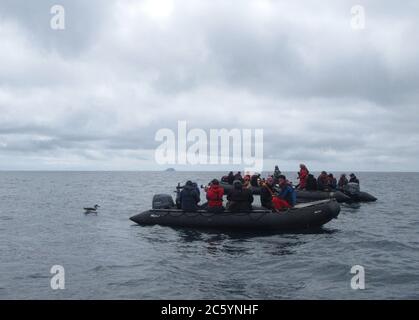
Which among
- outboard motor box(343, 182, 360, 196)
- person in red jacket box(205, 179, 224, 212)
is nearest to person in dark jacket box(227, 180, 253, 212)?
person in red jacket box(205, 179, 224, 212)

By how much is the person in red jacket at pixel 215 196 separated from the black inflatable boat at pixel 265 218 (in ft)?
0.95

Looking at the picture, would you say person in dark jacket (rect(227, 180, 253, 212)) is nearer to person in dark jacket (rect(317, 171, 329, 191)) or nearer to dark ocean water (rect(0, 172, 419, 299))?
dark ocean water (rect(0, 172, 419, 299))

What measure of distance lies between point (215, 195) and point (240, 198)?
3.45 ft

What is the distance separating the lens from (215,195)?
62.1 ft

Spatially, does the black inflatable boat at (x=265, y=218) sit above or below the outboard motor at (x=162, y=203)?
below

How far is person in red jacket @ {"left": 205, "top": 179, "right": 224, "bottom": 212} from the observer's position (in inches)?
744

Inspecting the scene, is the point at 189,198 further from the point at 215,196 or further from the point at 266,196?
the point at 266,196

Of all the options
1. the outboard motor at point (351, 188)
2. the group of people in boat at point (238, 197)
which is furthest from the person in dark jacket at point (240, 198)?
the outboard motor at point (351, 188)

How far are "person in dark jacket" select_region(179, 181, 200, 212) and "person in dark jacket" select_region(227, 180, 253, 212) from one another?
60.4 inches

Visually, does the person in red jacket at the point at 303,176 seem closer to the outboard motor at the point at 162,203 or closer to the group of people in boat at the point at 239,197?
the group of people in boat at the point at 239,197

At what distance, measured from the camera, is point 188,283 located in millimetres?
11930

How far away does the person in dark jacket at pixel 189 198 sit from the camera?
19.3 metres
